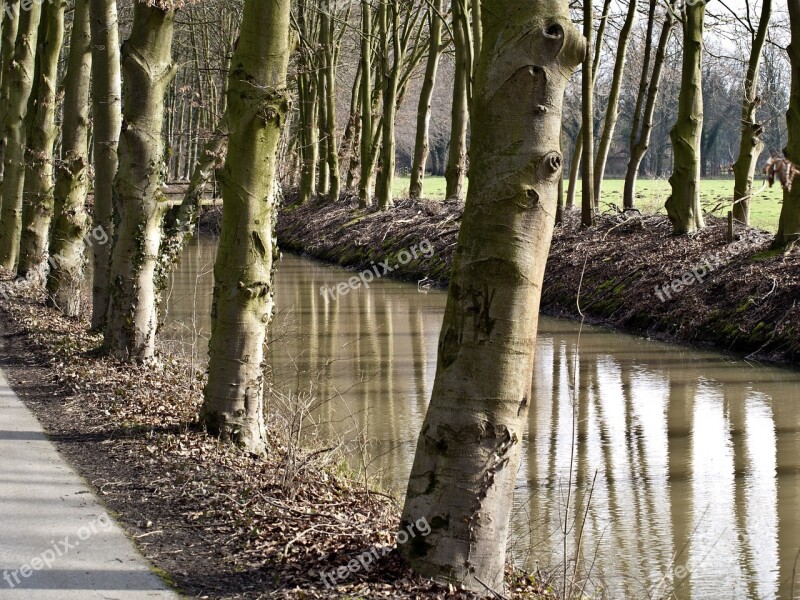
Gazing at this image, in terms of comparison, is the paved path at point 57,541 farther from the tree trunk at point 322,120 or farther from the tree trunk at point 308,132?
the tree trunk at point 308,132

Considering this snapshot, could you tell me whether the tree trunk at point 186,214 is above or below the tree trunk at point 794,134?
below

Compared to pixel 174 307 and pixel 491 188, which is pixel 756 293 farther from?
pixel 491 188

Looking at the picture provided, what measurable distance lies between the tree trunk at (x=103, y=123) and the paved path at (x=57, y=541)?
5072 millimetres

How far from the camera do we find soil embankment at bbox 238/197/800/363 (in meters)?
15.2

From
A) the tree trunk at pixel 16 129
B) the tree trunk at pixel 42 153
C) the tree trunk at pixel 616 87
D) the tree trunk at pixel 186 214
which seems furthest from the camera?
the tree trunk at pixel 616 87

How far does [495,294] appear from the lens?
4953mm

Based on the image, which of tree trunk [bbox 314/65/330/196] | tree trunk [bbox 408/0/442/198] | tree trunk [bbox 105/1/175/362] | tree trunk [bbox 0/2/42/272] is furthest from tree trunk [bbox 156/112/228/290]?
tree trunk [bbox 314/65/330/196]

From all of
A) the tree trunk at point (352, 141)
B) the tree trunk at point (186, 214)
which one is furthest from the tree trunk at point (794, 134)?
the tree trunk at point (352, 141)

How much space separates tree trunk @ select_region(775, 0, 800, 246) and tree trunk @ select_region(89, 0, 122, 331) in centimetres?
1022

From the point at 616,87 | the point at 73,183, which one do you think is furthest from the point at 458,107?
the point at 73,183

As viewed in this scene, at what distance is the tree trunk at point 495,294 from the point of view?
4926 millimetres

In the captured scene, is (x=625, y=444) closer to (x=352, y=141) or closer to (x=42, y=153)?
(x=42, y=153)

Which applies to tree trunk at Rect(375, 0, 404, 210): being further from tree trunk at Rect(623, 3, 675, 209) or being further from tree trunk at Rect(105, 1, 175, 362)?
tree trunk at Rect(105, 1, 175, 362)

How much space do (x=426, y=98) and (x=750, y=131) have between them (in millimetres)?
12329
